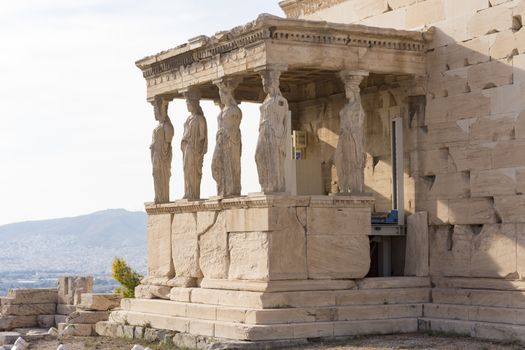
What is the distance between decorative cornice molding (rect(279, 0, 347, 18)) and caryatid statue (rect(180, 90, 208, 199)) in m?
2.58

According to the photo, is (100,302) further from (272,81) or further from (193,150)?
(272,81)

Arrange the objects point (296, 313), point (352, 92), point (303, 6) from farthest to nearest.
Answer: point (303, 6)
point (352, 92)
point (296, 313)

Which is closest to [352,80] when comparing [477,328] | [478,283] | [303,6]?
[478,283]

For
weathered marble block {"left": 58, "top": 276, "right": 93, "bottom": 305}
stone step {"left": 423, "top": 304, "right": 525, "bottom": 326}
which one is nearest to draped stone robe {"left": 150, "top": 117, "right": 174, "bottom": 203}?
stone step {"left": 423, "top": 304, "right": 525, "bottom": 326}

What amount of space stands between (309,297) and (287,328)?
2.12 feet

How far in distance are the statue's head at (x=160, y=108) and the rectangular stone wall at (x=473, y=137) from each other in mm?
4147

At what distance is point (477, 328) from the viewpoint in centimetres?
1753

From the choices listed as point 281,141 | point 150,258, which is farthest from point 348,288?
point 150,258

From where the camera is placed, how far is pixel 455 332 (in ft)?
58.5

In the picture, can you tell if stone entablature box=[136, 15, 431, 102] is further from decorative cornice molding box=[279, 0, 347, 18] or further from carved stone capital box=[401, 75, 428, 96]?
decorative cornice molding box=[279, 0, 347, 18]

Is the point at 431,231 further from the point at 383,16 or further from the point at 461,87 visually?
the point at 383,16

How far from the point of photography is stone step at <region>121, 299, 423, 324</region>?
17547 mm

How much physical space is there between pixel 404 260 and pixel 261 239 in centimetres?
258

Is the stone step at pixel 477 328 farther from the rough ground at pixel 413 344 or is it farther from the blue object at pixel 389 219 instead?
the blue object at pixel 389 219
